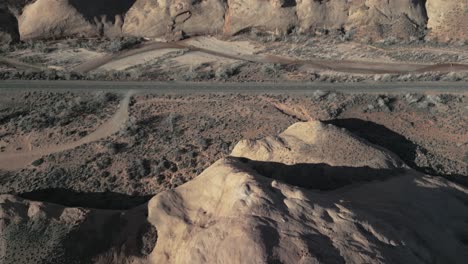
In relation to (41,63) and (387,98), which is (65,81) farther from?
(387,98)

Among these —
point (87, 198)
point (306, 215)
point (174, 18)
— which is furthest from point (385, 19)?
point (87, 198)

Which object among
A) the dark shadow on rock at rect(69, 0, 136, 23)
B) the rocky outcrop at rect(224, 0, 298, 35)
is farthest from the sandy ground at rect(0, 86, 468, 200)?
the dark shadow on rock at rect(69, 0, 136, 23)

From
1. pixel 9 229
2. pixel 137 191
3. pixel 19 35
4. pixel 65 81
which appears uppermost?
pixel 19 35

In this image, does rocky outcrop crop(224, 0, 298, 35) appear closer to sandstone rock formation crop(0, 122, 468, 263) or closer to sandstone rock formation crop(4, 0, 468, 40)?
sandstone rock formation crop(4, 0, 468, 40)

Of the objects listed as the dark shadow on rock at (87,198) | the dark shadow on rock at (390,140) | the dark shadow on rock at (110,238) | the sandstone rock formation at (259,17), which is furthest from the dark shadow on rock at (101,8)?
the dark shadow on rock at (110,238)

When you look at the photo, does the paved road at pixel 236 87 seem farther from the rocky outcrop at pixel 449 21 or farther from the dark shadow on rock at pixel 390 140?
the rocky outcrop at pixel 449 21

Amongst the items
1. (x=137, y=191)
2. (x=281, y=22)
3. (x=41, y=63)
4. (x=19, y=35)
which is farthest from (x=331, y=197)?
(x=19, y=35)

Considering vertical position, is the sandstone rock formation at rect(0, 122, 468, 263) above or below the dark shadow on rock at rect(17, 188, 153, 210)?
above

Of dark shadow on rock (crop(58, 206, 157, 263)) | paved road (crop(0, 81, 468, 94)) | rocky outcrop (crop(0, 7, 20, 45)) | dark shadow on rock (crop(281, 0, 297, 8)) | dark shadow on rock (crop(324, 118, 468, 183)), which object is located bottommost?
dark shadow on rock (crop(58, 206, 157, 263))
